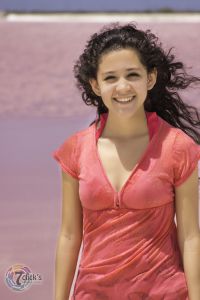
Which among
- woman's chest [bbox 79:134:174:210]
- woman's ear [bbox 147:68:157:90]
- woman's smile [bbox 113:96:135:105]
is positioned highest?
woman's ear [bbox 147:68:157:90]

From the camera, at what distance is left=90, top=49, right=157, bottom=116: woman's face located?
1556 mm

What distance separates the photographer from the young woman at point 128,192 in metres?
1.51

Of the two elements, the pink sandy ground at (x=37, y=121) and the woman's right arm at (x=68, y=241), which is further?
the pink sandy ground at (x=37, y=121)

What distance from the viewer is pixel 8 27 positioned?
22.0ft

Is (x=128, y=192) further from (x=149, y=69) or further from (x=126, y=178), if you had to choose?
(x=149, y=69)

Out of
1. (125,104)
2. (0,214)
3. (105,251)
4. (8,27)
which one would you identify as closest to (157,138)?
(125,104)

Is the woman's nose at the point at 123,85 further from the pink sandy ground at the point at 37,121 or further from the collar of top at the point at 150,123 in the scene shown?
the pink sandy ground at the point at 37,121

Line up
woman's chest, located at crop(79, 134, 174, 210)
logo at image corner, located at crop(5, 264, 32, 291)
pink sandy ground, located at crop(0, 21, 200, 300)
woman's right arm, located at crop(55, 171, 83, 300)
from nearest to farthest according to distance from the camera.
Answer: woman's chest, located at crop(79, 134, 174, 210)
woman's right arm, located at crop(55, 171, 83, 300)
logo at image corner, located at crop(5, 264, 32, 291)
pink sandy ground, located at crop(0, 21, 200, 300)

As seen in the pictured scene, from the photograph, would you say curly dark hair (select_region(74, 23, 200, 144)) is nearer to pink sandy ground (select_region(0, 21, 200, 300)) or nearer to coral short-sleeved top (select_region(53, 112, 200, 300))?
coral short-sleeved top (select_region(53, 112, 200, 300))

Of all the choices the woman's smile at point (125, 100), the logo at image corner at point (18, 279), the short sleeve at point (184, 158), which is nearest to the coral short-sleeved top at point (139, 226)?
the short sleeve at point (184, 158)

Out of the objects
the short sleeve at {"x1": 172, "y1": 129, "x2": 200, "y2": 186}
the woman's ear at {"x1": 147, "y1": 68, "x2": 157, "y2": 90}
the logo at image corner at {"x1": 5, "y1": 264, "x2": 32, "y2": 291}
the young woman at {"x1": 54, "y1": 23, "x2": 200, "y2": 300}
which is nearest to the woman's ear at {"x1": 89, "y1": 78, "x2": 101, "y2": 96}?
the young woman at {"x1": 54, "y1": 23, "x2": 200, "y2": 300}

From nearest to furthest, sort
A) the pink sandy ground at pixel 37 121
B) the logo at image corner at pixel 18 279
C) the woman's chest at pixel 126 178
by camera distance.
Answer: the woman's chest at pixel 126 178 < the logo at image corner at pixel 18 279 < the pink sandy ground at pixel 37 121

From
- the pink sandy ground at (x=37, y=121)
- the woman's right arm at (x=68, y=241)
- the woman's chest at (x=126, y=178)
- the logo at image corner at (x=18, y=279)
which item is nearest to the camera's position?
the woman's chest at (x=126, y=178)

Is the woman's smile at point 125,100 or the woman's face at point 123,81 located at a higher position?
the woman's face at point 123,81
